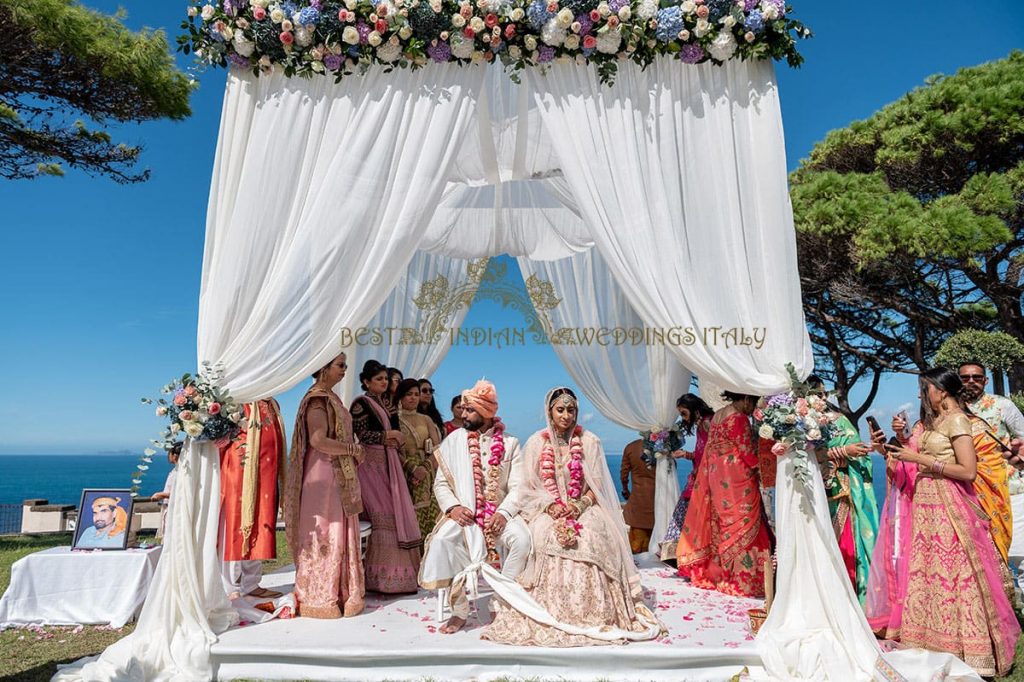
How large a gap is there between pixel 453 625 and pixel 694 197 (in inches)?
106

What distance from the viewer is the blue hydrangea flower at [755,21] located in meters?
3.73

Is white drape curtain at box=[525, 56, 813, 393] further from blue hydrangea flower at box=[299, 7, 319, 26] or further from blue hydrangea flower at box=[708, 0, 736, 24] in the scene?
blue hydrangea flower at box=[299, 7, 319, 26]

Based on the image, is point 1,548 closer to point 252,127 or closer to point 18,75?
point 18,75

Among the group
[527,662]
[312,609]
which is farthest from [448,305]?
[527,662]

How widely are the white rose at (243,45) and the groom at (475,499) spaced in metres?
2.31

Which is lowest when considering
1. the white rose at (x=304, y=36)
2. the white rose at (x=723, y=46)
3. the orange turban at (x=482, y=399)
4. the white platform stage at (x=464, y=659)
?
the white platform stage at (x=464, y=659)

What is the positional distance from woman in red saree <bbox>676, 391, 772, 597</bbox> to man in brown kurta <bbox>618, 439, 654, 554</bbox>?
1050mm

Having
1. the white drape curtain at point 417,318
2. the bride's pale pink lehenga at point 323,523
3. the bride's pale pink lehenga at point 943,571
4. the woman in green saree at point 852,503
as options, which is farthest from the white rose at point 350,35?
the bride's pale pink lehenga at point 943,571

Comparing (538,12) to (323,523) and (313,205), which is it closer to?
(313,205)

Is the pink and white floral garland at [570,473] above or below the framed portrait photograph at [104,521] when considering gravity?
above

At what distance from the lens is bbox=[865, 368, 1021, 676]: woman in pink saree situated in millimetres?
3422

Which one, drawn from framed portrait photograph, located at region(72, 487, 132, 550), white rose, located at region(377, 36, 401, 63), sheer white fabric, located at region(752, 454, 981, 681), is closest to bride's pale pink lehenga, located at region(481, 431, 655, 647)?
sheer white fabric, located at region(752, 454, 981, 681)

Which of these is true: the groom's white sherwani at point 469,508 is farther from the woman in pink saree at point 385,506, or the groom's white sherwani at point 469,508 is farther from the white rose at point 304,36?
the white rose at point 304,36

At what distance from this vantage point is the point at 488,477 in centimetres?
427
